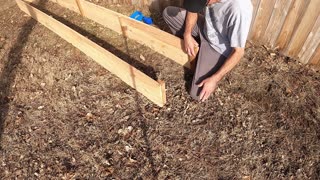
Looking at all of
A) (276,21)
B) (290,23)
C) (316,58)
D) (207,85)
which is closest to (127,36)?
(207,85)

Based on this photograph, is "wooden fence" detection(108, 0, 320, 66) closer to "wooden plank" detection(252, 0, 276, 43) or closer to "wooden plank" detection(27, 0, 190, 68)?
"wooden plank" detection(252, 0, 276, 43)

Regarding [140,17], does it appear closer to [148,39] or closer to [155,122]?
[148,39]

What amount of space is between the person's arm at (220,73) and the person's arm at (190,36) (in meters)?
0.49

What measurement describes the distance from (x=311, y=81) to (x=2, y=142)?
3891mm

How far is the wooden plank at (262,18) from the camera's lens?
130 inches

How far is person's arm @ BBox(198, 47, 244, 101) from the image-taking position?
2.86 meters

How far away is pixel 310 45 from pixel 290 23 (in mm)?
377

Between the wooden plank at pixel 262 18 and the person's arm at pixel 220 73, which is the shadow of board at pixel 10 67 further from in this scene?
the wooden plank at pixel 262 18

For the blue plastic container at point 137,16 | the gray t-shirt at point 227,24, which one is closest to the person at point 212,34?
the gray t-shirt at point 227,24

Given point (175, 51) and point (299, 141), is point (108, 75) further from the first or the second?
point (299, 141)

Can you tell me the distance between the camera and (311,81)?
3395 mm

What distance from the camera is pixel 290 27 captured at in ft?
10.8

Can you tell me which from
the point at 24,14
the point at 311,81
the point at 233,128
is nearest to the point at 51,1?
the point at 24,14

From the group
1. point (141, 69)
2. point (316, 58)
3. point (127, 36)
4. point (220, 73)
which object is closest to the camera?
point (220, 73)
